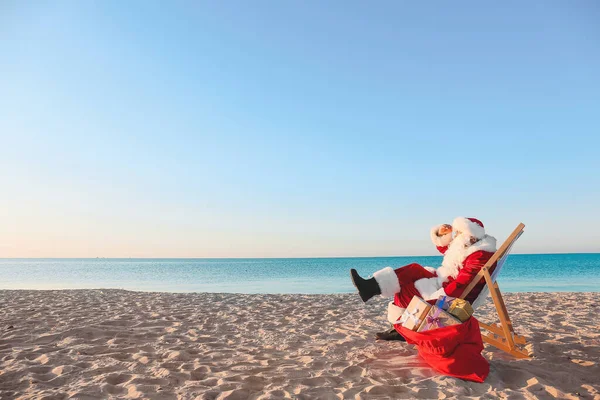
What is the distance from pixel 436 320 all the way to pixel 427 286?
0.50 metres

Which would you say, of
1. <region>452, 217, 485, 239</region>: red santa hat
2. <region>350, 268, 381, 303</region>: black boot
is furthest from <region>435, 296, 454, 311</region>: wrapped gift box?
<region>452, 217, 485, 239</region>: red santa hat

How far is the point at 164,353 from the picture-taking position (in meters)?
4.11

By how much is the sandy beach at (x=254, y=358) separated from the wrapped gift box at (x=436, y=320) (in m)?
0.40

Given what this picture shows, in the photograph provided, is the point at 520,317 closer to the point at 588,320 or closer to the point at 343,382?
the point at 588,320

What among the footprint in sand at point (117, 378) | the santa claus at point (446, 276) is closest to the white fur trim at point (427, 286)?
the santa claus at point (446, 276)

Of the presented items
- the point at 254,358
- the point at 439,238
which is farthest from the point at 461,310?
the point at 254,358

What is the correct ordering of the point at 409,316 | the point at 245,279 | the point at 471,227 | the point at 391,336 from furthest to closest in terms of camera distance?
the point at 245,279 < the point at 391,336 < the point at 471,227 < the point at 409,316

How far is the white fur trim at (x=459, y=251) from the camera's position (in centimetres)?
374

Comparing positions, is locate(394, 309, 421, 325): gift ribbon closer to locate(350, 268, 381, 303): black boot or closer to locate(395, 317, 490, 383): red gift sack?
Answer: locate(395, 317, 490, 383): red gift sack

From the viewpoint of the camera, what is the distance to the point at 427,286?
384 cm

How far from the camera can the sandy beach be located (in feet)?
9.87

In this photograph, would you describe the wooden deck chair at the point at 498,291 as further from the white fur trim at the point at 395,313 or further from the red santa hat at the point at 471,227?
the white fur trim at the point at 395,313

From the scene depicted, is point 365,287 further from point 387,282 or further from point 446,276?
point 446,276

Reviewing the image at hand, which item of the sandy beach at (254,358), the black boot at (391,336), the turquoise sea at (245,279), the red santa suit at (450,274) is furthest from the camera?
the turquoise sea at (245,279)
